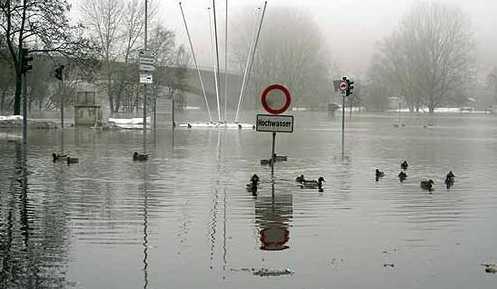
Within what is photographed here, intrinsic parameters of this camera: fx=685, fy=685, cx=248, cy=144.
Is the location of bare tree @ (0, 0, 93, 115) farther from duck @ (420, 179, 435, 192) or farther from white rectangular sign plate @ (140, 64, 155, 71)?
duck @ (420, 179, 435, 192)

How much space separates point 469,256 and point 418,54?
11924 cm

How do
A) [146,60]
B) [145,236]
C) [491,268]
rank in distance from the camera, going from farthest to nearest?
[146,60] < [145,236] < [491,268]

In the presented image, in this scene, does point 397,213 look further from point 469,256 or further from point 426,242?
point 469,256

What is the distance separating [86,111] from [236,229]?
39325 mm

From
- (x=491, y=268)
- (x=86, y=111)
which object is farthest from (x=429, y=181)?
(x=86, y=111)

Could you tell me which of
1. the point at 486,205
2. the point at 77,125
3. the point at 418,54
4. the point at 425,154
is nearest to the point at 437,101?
the point at 418,54

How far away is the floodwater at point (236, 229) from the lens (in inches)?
256

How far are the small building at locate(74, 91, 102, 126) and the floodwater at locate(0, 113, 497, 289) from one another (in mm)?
28792

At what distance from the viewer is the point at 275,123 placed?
45.8 ft

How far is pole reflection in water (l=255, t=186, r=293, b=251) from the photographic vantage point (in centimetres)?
807

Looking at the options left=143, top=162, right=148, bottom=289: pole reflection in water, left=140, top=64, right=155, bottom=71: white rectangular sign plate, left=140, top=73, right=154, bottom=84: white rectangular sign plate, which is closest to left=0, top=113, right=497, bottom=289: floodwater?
left=143, top=162, right=148, bottom=289: pole reflection in water

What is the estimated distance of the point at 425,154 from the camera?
77.3ft

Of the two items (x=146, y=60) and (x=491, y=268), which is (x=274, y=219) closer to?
(x=491, y=268)

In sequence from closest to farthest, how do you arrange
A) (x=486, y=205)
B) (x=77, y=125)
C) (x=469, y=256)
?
1. (x=469, y=256)
2. (x=486, y=205)
3. (x=77, y=125)
